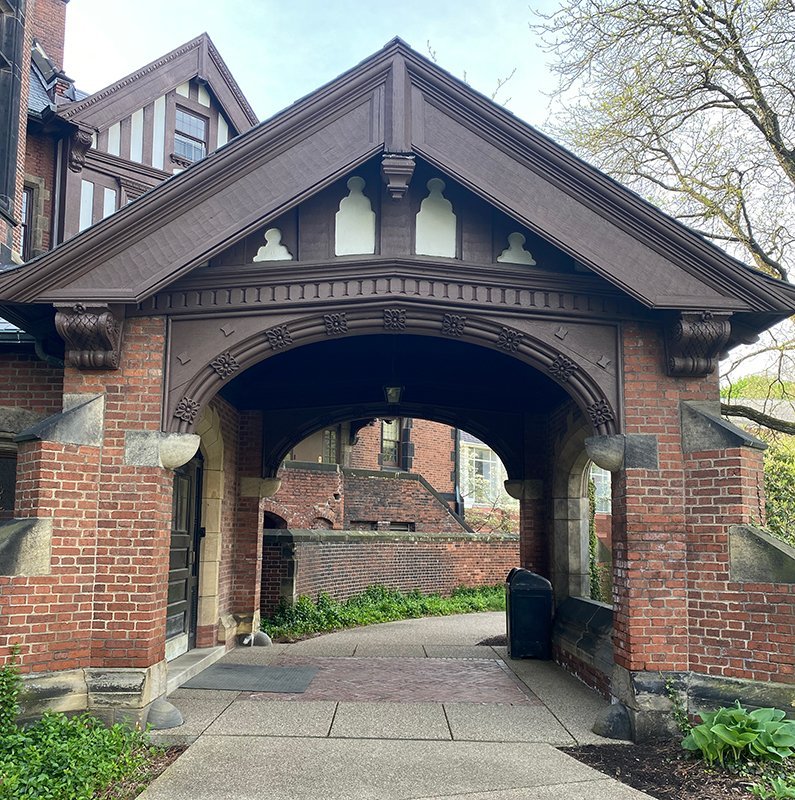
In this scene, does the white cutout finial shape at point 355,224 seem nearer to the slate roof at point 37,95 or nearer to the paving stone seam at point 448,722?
the paving stone seam at point 448,722

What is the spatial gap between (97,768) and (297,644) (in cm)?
706

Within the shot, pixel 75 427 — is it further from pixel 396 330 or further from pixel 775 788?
pixel 775 788

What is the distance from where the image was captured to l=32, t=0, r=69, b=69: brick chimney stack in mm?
17281

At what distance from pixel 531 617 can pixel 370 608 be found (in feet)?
23.9

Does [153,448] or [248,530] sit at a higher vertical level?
[153,448]

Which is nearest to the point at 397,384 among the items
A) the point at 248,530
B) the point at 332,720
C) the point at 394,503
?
the point at 248,530

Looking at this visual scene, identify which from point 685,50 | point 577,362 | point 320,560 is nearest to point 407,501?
Result: point 320,560

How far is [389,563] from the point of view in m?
19.7

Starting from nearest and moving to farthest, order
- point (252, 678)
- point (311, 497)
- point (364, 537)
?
point (252, 678) < point (364, 537) < point (311, 497)

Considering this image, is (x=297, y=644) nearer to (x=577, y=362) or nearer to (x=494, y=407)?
(x=494, y=407)

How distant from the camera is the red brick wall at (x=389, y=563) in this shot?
48.8 feet

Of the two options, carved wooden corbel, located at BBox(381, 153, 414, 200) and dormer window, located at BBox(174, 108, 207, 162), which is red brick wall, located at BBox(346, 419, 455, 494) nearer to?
dormer window, located at BBox(174, 108, 207, 162)

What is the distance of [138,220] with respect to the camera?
6738 millimetres

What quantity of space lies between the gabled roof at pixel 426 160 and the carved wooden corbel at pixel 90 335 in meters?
0.14
